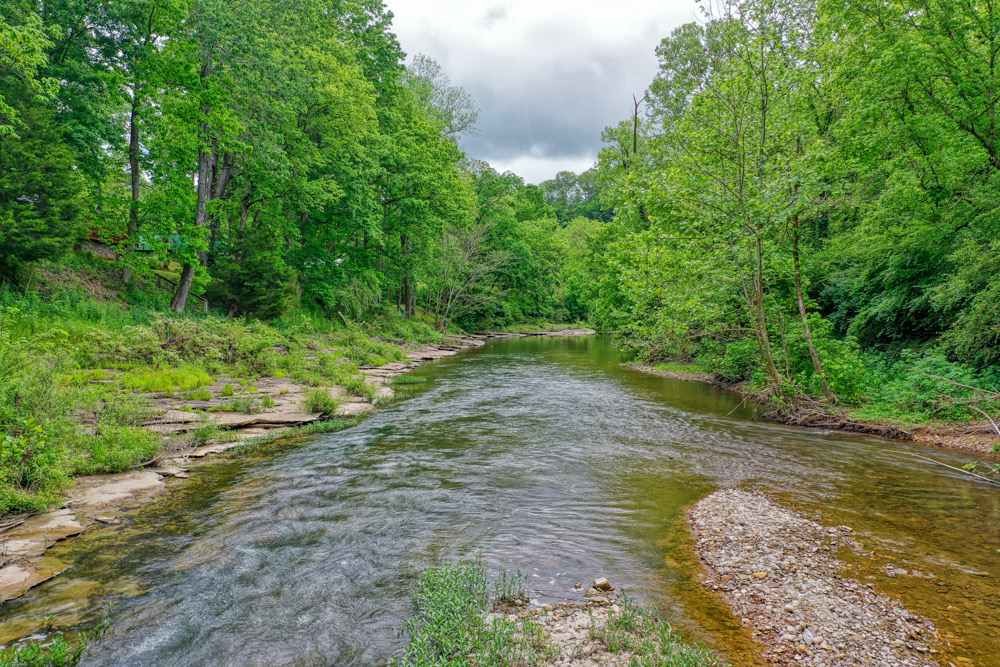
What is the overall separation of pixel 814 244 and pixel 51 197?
2526 cm

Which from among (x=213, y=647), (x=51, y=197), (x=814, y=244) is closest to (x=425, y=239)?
(x=51, y=197)

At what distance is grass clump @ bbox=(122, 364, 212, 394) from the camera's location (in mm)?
11906

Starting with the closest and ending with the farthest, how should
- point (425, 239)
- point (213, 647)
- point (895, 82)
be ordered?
point (213, 647) < point (895, 82) < point (425, 239)

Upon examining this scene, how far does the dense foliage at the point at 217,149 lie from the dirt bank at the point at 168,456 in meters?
7.86

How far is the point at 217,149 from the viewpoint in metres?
20.2

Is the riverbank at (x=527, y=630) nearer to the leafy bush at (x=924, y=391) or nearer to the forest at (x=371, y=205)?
the forest at (x=371, y=205)

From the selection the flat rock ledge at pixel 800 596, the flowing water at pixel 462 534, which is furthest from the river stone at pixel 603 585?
the flat rock ledge at pixel 800 596

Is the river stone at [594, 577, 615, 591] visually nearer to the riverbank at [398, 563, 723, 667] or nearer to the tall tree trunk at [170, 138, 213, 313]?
the riverbank at [398, 563, 723, 667]

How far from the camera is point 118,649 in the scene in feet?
13.3

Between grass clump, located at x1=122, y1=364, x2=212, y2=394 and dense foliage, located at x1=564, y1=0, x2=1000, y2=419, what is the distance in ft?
45.0

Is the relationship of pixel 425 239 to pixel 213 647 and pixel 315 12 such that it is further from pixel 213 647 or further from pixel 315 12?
pixel 213 647

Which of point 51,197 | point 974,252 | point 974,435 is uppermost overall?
point 51,197

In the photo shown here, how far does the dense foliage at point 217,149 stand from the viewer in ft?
48.8

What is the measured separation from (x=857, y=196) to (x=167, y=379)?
1946 centimetres
